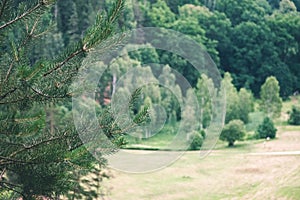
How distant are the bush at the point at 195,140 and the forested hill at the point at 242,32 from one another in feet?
40.4

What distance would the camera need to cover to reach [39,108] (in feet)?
10.1

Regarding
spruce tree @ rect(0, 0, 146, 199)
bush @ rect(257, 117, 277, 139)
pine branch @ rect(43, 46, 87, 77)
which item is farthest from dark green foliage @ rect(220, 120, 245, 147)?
pine branch @ rect(43, 46, 87, 77)

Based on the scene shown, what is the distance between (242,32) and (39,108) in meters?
31.9

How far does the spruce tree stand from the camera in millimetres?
2869

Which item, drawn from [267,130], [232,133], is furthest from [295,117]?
[232,133]

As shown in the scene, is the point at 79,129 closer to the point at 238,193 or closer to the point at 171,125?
the point at 238,193

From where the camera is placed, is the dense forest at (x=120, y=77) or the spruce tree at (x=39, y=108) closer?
the spruce tree at (x=39, y=108)

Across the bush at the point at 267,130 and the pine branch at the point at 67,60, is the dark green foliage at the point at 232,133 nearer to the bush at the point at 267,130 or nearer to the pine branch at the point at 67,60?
the bush at the point at 267,130

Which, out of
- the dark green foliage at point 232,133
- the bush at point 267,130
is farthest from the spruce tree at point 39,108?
the bush at point 267,130

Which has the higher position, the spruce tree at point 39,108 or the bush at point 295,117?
the bush at point 295,117

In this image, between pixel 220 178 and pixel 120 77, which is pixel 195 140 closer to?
pixel 220 178

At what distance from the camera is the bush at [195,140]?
1792 centimetres

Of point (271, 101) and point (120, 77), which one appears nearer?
point (120, 77)

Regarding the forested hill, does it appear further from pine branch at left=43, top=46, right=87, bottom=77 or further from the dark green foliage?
pine branch at left=43, top=46, right=87, bottom=77
